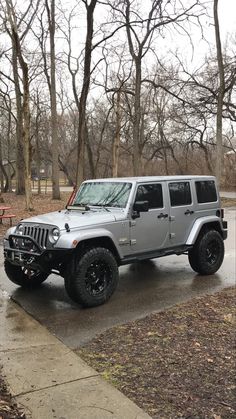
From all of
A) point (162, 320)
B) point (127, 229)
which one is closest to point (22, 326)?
point (162, 320)

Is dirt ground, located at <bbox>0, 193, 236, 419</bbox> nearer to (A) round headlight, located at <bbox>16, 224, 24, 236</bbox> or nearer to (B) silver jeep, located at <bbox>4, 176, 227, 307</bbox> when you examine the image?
(B) silver jeep, located at <bbox>4, 176, 227, 307</bbox>

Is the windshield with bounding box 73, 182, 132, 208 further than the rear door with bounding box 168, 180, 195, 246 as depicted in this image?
No

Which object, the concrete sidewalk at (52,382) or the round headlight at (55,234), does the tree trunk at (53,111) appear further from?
the concrete sidewalk at (52,382)

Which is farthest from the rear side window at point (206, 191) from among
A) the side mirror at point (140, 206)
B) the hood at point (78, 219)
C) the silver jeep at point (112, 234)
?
the hood at point (78, 219)

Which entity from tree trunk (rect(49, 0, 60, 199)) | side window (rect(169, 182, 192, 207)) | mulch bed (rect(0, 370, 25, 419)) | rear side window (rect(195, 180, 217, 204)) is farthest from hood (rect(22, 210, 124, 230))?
tree trunk (rect(49, 0, 60, 199))

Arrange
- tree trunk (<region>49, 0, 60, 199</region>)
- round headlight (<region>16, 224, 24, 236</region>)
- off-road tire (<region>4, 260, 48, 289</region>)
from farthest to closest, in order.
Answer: tree trunk (<region>49, 0, 60, 199</region>) → off-road tire (<region>4, 260, 48, 289</region>) → round headlight (<region>16, 224, 24, 236</region>)

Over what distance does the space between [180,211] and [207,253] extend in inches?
41.7

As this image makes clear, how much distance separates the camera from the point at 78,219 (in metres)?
6.46

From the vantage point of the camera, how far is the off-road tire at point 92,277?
601 centimetres

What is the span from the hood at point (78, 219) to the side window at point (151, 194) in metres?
0.60

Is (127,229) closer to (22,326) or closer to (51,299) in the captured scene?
(51,299)

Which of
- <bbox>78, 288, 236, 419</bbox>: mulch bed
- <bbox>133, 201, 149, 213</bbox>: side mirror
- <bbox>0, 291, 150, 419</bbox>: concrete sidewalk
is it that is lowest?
<bbox>78, 288, 236, 419</bbox>: mulch bed

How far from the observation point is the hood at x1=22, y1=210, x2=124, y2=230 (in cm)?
624

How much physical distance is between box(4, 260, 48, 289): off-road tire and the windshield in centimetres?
142
